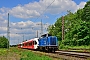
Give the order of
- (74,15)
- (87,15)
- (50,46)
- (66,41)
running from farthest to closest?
(74,15) < (87,15) < (66,41) < (50,46)

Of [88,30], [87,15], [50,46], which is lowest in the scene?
[50,46]

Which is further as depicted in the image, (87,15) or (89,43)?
(87,15)

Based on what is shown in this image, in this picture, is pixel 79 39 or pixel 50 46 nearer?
pixel 50 46

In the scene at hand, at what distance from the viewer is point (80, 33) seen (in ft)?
193

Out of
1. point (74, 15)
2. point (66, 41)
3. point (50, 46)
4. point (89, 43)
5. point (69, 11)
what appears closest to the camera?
point (50, 46)

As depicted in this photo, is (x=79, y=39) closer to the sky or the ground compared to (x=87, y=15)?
closer to the ground

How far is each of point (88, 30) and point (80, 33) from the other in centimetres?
265

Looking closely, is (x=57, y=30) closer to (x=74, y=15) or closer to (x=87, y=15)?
(x=74, y=15)

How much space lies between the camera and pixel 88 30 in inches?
2235

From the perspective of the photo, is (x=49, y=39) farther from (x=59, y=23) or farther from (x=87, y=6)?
(x=59, y=23)

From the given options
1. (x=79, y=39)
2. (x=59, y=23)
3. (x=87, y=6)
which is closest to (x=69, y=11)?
(x=59, y=23)

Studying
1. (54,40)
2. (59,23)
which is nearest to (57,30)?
(59,23)

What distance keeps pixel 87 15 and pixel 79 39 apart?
2141 cm

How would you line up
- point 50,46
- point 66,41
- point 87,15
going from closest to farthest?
point 50,46 → point 66,41 → point 87,15
